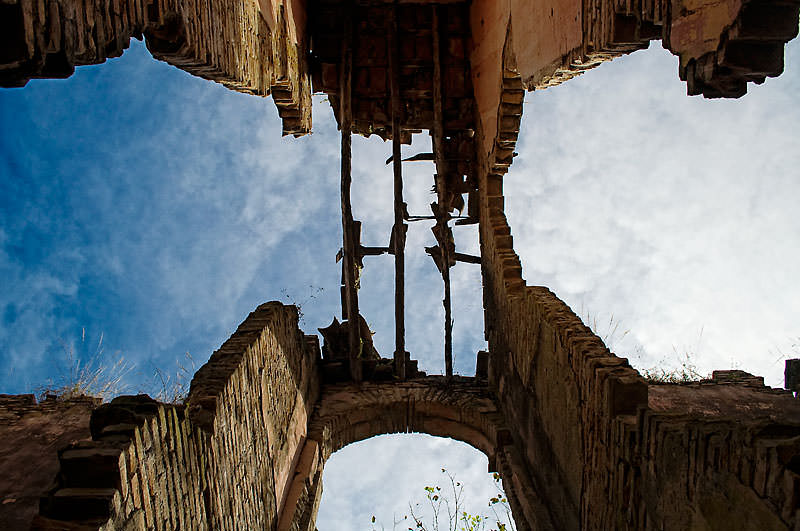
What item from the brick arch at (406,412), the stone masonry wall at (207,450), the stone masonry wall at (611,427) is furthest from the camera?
the brick arch at (406,412)

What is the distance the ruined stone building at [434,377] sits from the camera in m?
2.89

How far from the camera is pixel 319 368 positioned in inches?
348

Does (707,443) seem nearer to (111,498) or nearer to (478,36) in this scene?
(111,498)

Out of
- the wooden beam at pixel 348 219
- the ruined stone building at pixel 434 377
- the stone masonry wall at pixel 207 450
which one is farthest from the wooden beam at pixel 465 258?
the stone masonry wall at pixel 207 450

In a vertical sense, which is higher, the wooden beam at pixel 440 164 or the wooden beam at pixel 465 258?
the wooden beam at pixel 440 164

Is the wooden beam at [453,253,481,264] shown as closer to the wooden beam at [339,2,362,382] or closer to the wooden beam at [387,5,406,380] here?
the wooden beam at [387,5,406,380]

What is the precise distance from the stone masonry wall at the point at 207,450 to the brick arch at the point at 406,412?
2.60ft

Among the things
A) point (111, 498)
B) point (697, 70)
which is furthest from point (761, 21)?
point (111, 498)

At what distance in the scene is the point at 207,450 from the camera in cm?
412

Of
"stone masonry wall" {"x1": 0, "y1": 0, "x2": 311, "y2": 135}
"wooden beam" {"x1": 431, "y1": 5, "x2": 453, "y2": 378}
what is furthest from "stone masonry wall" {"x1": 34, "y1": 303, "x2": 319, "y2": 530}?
"wooden beam" {"x1": 431, "y1": 5, "x2": 453, "y2": 378}

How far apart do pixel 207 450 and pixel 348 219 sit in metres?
5.12

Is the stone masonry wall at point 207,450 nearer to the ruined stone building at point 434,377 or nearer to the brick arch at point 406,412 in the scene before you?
the ruined stone building at point 434,377

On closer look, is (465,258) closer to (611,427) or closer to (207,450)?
(611,427)

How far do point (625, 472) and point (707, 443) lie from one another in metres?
1.10
